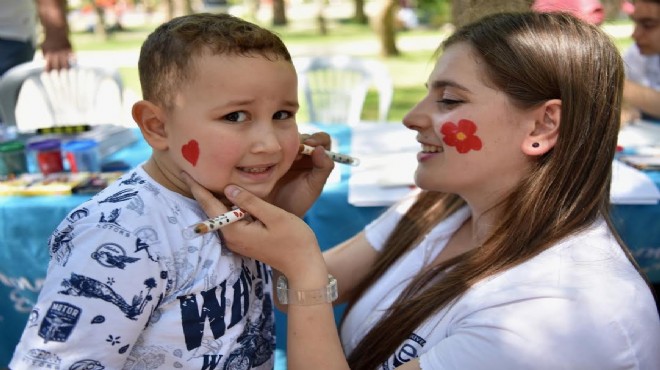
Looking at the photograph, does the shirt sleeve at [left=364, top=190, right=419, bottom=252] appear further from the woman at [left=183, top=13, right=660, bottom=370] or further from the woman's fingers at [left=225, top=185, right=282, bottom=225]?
the woman's fingers at [left=225, top=185, right=282, bottom=225]

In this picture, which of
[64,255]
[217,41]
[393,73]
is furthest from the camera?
[393,73]

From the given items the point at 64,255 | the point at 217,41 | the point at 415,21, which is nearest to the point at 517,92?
the point at 217,41

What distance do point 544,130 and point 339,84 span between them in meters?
3.07

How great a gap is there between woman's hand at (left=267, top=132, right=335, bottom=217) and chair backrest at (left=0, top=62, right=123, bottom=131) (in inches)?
101

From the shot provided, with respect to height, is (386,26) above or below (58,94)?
below

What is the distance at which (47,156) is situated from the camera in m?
2.43

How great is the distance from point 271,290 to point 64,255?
57cm

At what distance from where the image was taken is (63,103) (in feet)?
13.1

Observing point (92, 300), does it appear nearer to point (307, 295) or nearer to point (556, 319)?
point (307, 295)

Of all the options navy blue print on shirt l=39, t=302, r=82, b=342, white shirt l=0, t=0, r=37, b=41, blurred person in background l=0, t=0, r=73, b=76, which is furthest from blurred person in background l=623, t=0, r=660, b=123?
white shirt l=0, t=0, r=37, b=41

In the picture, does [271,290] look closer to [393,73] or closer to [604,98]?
[604,98]

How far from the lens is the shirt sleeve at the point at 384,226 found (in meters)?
1.85

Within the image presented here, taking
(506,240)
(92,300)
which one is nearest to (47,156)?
(92,300)

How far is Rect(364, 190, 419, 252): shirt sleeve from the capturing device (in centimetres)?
185
